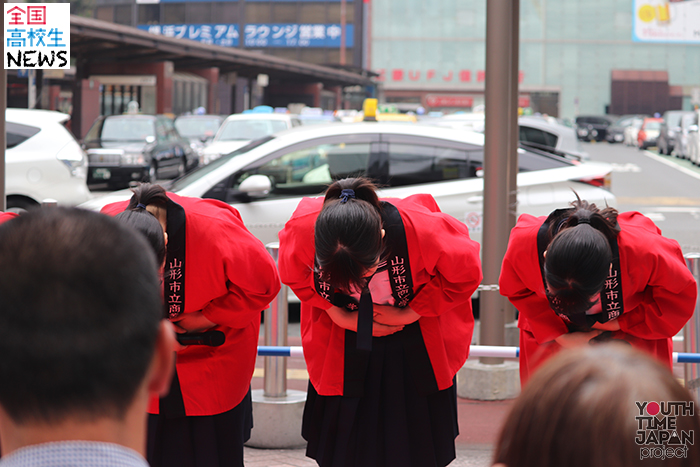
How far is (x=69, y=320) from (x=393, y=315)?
1.78 metres

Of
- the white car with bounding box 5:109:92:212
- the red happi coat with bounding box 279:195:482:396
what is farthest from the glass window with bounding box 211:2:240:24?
the red happi coat with bounding box 279:195:482:396

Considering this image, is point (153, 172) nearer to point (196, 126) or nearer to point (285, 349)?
point (196, 126)

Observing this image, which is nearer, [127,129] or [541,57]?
[127,129]

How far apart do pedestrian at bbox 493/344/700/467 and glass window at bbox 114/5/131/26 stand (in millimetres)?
56310

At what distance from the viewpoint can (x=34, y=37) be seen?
13.6 ft

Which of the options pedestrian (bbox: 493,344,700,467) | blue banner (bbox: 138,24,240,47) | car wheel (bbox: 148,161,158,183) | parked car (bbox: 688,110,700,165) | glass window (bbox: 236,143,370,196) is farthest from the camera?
blue banner (bbox: 138,24,240,47)

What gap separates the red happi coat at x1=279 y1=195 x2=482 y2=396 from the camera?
2.77 metres

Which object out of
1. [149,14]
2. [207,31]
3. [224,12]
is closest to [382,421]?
[207,31]

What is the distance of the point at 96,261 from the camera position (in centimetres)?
110

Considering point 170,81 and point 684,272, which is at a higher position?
point 170,81

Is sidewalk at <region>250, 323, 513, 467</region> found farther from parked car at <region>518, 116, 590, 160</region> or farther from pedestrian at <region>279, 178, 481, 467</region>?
parked car at <region>518, 116, 590, 160</region>

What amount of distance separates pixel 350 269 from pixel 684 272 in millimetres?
1074

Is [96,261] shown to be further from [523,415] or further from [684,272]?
[684,272]

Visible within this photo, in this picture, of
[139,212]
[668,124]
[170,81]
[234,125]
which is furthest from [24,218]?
[668,124]
